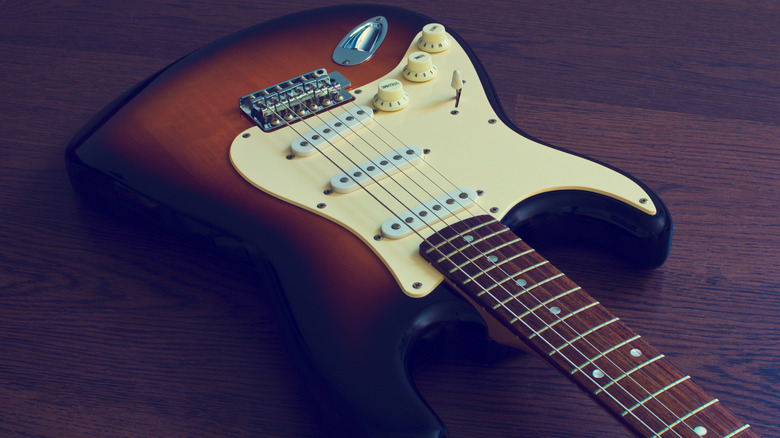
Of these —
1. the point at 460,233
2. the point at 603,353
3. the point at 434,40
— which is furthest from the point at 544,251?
the point at 434,40

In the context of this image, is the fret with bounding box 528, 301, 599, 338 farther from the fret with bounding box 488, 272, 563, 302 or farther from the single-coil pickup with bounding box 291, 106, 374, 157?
the single-coil pickup with bounding box 291, 106, 374, 157

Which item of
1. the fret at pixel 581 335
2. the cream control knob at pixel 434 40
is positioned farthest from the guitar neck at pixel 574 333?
the cream control knob at pixel 434 40

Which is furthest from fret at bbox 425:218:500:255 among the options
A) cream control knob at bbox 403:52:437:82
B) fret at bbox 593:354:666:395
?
cream control knob at bbox 403:52:437:82

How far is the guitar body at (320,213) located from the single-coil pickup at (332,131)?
0.13 feet

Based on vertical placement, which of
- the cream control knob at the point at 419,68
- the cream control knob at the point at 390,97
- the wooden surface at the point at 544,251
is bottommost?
the wooden surface at the point at 544,251

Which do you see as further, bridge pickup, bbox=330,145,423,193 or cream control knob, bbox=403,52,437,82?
cream control knob, bbox=403,52,437,82

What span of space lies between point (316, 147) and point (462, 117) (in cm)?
22

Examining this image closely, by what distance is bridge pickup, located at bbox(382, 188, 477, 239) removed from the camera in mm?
903

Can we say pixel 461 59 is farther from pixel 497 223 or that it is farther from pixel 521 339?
pixel 521 339

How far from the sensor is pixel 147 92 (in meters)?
1.17

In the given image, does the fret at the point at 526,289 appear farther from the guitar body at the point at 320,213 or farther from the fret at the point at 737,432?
the fret at the point at 737,432

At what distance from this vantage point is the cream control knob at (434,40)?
1.23m

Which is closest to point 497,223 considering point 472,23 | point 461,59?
point 461,59

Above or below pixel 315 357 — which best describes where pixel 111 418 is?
below
